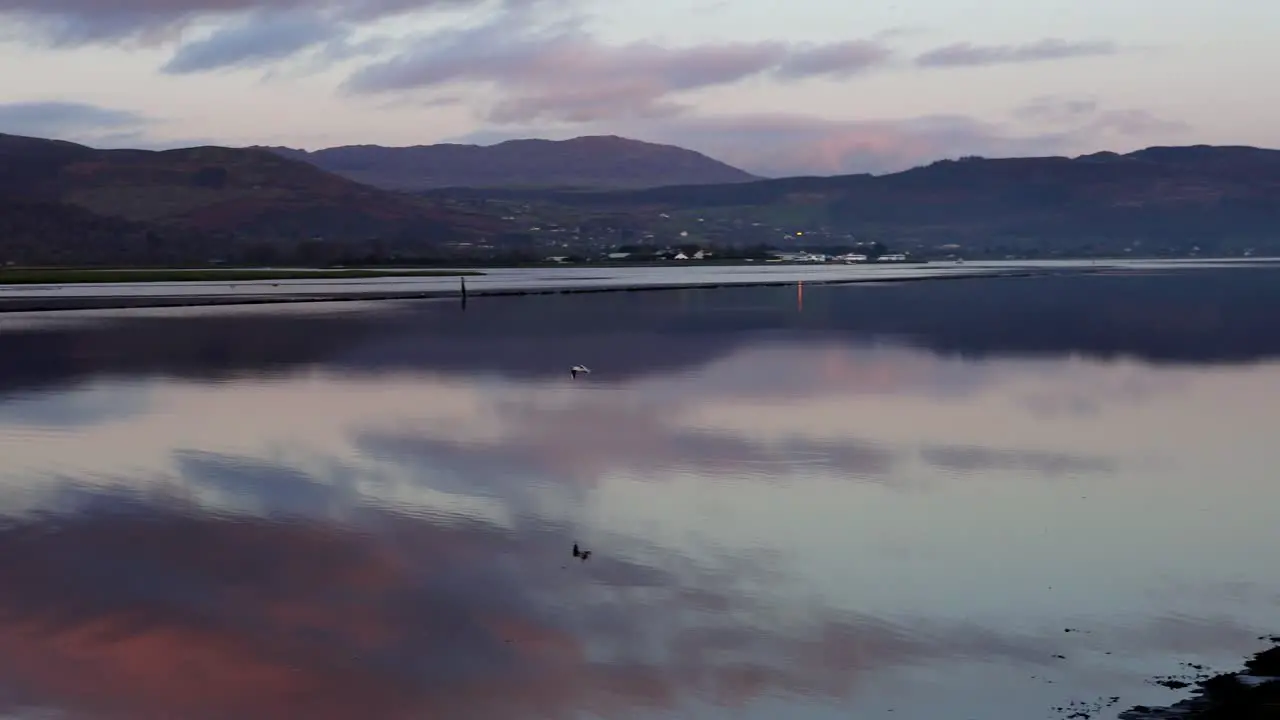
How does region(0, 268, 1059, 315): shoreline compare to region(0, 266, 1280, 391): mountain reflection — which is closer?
region(0, 266, 1280, 391): mountain reflection

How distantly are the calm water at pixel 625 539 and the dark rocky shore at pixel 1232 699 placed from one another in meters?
0.43

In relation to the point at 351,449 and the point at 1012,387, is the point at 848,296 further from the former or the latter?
the point at 351,449

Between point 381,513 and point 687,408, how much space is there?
45.3 ft

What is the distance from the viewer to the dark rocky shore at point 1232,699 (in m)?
12.0

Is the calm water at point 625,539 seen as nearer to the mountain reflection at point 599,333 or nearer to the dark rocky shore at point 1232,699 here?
the dark rocky shore at point 1232,699

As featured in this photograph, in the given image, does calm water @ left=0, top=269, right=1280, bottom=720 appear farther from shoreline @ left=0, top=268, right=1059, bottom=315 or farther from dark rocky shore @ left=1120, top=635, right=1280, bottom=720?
shoreline @ left=0, top=268, right=1059, bottom=315

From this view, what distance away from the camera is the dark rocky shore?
12.0 m

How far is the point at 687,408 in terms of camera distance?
3456 cm

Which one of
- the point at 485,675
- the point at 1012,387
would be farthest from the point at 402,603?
the point at 1012,387

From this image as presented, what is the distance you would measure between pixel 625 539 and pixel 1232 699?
365 inches

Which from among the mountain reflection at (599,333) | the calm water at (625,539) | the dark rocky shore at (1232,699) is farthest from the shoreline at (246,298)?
the dark rocky shore at (1232,699)

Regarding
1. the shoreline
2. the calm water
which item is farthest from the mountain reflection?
the shoreline

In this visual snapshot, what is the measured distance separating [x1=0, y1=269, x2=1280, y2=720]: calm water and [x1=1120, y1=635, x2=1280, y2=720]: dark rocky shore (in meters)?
0.43

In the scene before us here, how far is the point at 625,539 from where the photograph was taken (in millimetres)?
20031
